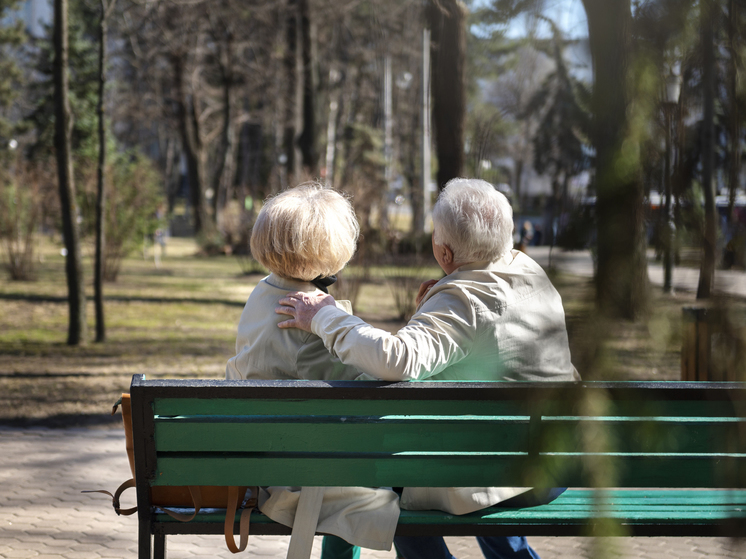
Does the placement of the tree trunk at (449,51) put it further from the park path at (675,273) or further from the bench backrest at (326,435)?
the bench backrest at (326,435)

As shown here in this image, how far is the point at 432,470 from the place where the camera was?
2.08 meters

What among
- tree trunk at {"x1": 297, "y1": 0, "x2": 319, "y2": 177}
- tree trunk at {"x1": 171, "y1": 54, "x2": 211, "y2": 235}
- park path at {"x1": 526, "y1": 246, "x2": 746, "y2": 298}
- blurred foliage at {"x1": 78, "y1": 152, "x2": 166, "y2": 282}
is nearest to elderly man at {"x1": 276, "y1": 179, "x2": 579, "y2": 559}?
park path at {"x1": 526, "y1": 246, "x2": 746, "y2": 298}

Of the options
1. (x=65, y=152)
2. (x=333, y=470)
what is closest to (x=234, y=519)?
(x=333, y=470)

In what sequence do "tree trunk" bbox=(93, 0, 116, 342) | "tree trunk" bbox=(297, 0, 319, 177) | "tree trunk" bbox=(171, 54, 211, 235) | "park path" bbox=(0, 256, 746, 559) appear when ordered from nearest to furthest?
"park path" bbox=(0, 256, 746, 559) < "tree trunk" bbox=(93, 0, 116, 342) < "tree trunk" bbox=(297, 0, 319, 177) < "tree trunk" bbox=(171, 54, 211, 235)

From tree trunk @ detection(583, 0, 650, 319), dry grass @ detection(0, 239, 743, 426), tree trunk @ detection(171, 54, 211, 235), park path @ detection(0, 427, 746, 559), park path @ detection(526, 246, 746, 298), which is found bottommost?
park path @ detection(0, 427, 746, 559)

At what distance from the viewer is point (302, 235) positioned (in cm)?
222

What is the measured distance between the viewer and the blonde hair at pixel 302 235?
7.30 ft

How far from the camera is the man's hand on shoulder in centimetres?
215

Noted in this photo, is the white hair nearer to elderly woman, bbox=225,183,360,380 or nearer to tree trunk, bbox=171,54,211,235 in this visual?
elderly woman, bbox=225,183,360,380

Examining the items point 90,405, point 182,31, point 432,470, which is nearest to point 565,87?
point 432,470

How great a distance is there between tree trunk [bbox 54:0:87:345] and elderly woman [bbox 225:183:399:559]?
5.99 metres

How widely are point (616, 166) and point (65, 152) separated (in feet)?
26.1

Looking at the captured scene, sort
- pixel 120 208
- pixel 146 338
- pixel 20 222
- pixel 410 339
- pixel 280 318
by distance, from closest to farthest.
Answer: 1. pixel 410 339
2. pixel 280 318
3. pixel 146 338
4. pixel 20 222
5. pixel 120 208

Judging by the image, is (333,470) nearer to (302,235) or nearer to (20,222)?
(302,235)
